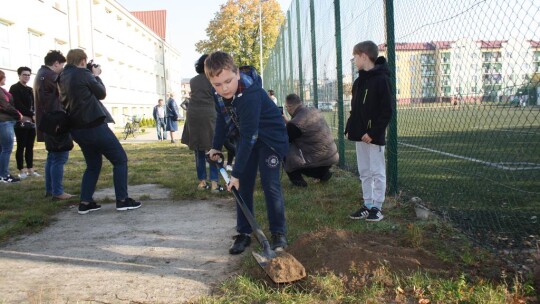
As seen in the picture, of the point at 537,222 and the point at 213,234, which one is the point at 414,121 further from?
the point at 213,234

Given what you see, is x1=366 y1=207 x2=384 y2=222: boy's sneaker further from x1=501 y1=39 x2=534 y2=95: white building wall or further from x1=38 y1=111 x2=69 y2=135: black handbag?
x1=38 y1=111 x2=69 y2=135: black handbag

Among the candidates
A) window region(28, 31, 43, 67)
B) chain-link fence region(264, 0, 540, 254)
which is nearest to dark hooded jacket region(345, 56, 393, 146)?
chain-link fence region(264, 0, 540, 254)

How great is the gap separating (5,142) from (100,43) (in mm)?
23471

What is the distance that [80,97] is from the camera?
15.9ft

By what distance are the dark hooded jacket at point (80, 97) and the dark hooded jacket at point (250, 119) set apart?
6.14 ft

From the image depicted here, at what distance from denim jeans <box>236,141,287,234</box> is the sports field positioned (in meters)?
1.50

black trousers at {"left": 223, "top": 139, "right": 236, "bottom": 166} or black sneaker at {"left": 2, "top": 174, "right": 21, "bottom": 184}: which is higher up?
black trousers at {"left": 223, "top": 139, "right": 236, "bottom": 166}

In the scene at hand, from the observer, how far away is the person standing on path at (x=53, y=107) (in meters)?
5.50

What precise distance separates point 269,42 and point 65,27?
23690 mm

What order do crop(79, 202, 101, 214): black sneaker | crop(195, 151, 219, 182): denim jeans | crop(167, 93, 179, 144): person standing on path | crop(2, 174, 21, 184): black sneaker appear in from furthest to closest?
crop(167, 93, 179, 144): person standing on path < crop(2, 174, 21, 184): black sneaker < crop(195, 151, 219, 182): denim jeans < crop(79, 202, 101, 214): black sneaker

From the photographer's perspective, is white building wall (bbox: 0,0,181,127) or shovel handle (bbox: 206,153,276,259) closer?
shovel handle (bbox: 206,153,276,259)

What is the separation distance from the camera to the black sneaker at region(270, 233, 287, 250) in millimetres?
3420

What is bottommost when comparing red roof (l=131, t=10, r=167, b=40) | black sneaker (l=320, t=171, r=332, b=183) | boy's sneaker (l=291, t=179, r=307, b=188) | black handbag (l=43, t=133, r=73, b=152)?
boy's sneaker (l=291, t=179, r=307, b=188)

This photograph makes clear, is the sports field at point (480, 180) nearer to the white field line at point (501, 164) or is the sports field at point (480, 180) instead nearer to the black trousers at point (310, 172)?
the white field line at point (501, 164)
